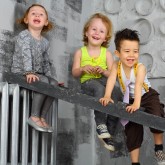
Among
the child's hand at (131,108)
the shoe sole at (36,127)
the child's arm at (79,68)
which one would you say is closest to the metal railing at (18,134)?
the shoe sole at (36,127)

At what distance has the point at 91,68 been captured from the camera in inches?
80.5

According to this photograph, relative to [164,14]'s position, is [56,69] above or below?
below

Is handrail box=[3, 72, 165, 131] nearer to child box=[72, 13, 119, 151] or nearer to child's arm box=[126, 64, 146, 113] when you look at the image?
child's arm box=[126, 64, 146, 113]

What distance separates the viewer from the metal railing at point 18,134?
1803 mm

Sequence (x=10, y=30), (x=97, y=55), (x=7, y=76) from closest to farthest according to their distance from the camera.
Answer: (x=7, y=76) < (x=10, y=30) < (x=97, y=55)

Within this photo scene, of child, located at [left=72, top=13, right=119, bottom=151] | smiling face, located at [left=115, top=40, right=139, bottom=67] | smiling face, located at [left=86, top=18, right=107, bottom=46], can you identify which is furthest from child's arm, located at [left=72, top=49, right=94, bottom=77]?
smiling face, located at [left=115, top=40, right=139, bottom=67]

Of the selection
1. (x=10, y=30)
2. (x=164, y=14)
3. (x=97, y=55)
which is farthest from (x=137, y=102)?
(x=164, y=14)

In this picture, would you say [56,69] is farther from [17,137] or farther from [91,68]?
[17,137]

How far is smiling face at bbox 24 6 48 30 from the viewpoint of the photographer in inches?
81.1

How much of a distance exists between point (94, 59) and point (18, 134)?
2.06 ft

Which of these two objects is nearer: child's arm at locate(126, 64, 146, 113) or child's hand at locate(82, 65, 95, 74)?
child's arm at locate(126, 64, 146, 113)

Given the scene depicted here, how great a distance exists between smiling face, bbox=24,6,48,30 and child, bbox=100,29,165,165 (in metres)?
0.43

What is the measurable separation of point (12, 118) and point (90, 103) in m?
0.38

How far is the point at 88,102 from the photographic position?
5.84ft
